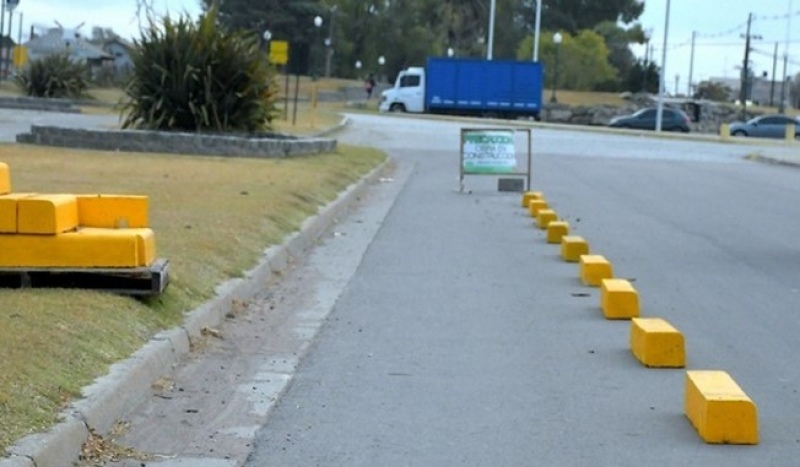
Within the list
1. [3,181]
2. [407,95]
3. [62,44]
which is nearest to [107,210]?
[3,181]

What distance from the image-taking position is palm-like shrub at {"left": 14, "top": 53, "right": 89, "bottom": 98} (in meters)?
50.9

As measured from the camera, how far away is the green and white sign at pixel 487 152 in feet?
78.7

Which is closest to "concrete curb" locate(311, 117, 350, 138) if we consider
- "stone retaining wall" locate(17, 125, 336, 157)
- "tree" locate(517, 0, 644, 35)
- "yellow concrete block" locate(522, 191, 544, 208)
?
"stone retaining wall" locate(17, 125, 336, 157)

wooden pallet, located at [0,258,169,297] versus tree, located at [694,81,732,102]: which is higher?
tree, located at [694,81,732,102]

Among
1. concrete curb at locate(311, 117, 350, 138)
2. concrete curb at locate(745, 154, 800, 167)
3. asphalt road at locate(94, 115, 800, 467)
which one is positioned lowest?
asphalt road at locate(94, 115, 800, 467)

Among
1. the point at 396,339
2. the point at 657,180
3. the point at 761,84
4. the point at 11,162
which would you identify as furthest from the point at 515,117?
the point at 761,84

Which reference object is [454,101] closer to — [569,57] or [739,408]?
[569,57]

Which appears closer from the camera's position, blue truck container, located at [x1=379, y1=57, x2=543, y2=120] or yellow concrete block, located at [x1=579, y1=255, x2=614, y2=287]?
yellow concrete block, located at [x1=579, y1=255, x2=614, y2=287]

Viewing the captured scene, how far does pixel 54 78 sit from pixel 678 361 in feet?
147

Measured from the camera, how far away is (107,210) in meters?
9.62

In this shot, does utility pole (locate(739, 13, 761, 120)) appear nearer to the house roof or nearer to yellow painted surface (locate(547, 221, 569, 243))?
the house roof

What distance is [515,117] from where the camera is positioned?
6856cm

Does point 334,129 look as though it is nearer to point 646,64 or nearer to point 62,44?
point 62,44

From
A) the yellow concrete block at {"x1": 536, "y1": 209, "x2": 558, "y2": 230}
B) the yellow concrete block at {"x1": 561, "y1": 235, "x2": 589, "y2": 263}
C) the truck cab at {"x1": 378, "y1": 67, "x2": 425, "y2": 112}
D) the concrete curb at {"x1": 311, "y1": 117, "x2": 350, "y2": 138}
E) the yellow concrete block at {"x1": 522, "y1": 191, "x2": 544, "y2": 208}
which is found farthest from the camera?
the truck cab at {"x1": 378, "y1": 67, "x2": 425, "y2": 112}
